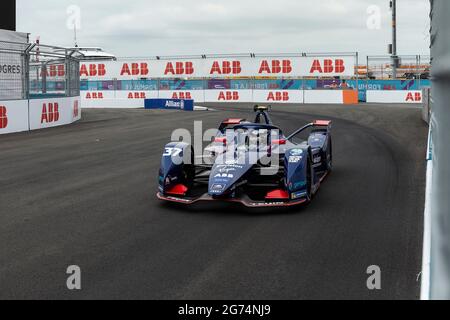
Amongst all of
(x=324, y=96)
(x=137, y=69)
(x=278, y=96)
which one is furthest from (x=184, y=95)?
(x=324, y=96)

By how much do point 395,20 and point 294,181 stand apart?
35.5m

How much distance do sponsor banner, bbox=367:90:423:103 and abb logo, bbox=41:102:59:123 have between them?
71.5 ft

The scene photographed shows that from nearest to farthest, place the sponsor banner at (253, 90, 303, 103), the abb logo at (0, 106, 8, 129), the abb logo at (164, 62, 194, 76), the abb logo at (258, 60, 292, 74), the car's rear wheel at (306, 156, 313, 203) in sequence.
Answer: the car's rear wheel at (306, 156, 313, 203) < the abb logo at (0, 106, 8, 129) < the sponsor banner at (253, 90, 303, 103) < the abb logo at (258, 60, 292, 74) < the abb logo at (164, 62, 194, 76)

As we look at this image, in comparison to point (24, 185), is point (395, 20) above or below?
above

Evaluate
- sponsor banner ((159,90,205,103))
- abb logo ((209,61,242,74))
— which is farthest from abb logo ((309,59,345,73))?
sponsor banner ((159,90,205,103))

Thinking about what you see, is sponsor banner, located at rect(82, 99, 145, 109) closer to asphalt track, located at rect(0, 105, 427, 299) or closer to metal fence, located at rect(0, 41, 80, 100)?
metal fence, located at rect(0, 41, 80, 100)

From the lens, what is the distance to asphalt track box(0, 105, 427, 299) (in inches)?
176

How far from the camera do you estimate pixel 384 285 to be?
4434mm

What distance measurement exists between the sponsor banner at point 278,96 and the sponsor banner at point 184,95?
414 cm

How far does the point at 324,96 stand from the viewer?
36.8 m

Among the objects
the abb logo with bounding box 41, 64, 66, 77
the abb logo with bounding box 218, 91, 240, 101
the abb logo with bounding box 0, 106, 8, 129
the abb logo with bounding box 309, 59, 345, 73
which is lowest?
the abb logo with bounding box 0, 106, 8, 129

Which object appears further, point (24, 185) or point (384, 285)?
point (24, 185)

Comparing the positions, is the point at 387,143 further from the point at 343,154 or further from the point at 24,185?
the point at 24,185
